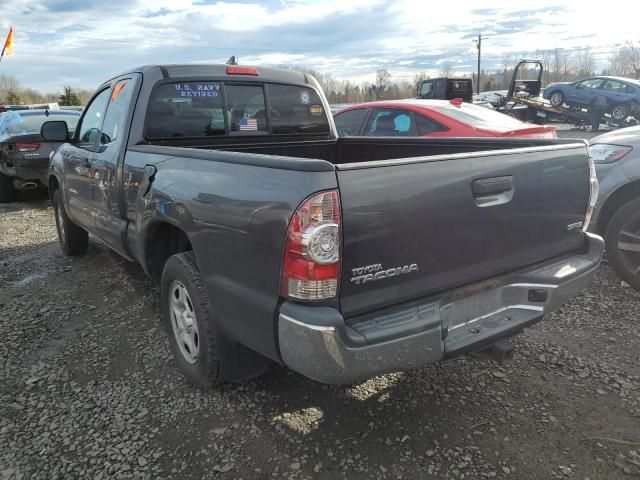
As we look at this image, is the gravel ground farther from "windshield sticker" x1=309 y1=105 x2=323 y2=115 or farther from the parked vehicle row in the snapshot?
the parked vehicle row

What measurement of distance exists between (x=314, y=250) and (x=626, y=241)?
135 inches

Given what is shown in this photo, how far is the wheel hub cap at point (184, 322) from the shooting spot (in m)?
2.91

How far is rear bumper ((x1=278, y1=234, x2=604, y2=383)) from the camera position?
6.52 feet

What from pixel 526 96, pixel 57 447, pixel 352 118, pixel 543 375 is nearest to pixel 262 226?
pixel 57 447

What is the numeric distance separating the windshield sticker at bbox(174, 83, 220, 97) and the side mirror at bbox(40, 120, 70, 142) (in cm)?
188

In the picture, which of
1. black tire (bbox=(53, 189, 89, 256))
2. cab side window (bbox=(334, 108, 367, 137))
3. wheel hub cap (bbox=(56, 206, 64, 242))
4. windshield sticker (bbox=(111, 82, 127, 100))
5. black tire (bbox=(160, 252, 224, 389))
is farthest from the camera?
cab side window (bbox=(334, 108, 367, 137))

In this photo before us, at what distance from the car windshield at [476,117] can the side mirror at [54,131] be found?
4.65 m

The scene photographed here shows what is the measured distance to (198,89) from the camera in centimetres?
383

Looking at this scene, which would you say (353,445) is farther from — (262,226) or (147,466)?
(262,226)

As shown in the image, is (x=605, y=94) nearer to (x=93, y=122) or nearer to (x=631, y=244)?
(x=631, y=244)

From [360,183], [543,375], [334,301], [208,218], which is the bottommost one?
[543,375]

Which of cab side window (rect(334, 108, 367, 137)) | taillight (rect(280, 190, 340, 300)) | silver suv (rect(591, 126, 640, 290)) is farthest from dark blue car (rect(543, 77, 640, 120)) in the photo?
taillight (rect(280, 190, 340, 300))

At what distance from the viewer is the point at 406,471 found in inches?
91.4

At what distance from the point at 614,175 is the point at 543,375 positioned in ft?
7.19
